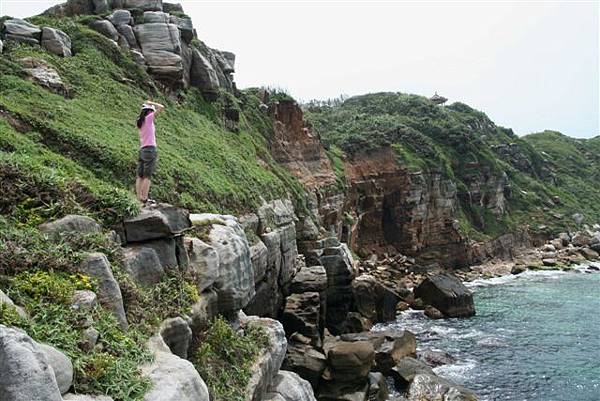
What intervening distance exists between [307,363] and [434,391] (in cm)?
602

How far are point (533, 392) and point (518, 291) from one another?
28345mm

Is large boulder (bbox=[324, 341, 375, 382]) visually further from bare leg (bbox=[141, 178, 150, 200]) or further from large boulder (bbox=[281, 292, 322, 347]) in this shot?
bare leg (bbox=[141, 178, 150, 200])

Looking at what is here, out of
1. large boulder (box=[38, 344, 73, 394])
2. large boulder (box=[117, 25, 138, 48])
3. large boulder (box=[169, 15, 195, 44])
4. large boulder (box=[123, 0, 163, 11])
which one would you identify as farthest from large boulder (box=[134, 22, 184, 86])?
large boulder (box=[38, 344, 73, 394])

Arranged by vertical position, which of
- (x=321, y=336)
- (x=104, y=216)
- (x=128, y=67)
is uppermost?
(x=128, y=67)

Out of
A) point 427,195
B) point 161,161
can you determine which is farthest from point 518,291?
point 161,161

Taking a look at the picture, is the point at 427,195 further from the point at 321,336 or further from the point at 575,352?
the point at 321,336

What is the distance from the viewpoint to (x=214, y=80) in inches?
1539

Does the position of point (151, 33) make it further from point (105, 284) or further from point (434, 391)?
point (434, 391)

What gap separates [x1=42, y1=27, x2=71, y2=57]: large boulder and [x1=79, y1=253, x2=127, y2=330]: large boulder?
2150 centimetres

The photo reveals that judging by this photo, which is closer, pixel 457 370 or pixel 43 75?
pixel 43 75

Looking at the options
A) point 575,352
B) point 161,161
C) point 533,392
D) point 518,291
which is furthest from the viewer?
point 518,291

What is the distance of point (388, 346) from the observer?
25.9 metres

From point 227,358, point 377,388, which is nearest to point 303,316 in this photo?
point 377,388

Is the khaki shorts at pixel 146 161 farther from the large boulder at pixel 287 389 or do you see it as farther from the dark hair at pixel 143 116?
the large boulder at pixel 287 389
